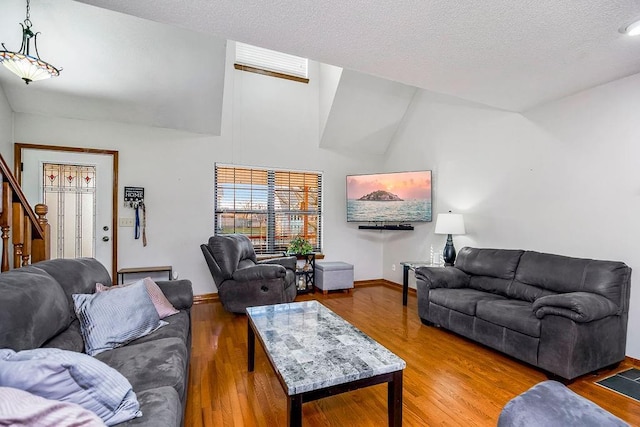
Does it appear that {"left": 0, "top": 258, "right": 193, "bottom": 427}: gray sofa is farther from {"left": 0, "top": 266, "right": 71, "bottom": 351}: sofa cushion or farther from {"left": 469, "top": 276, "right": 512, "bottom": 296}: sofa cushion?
{"left": 469, "top": 276, "right": 512, "bottom": 296}: sofa cushion

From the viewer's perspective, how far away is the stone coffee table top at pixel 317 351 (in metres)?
1.44

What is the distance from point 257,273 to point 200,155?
209 cm

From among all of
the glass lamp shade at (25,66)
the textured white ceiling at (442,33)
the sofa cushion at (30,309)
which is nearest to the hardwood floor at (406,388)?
the sofa cushion at (30,309)

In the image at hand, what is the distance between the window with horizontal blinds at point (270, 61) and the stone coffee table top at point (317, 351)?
3.90 meters

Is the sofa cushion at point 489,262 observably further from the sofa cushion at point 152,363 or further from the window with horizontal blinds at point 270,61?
the window with horizontal blinds at point 270,61

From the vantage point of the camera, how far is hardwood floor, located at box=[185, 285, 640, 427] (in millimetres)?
1896

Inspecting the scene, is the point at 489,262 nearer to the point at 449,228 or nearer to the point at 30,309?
the point at 449,228

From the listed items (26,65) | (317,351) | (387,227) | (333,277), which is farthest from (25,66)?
(387,227)

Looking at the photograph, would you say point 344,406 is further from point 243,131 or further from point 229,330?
point 243,131

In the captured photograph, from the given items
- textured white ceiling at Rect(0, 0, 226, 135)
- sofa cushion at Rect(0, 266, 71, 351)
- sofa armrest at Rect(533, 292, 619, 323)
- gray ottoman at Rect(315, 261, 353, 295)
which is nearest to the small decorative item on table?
gray ottoman at Rect(315, 261, 353, 295)

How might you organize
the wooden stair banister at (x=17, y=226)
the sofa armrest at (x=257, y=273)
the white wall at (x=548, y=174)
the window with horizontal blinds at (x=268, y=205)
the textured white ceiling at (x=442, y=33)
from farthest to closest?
the window with horizontal blinds at (x=268, y=205), the sofa armrest at (x=257, y=273), the white wall at (x=548, y=174), the wooden stair banister at (x=17, y=226), the textured white ceiling at (x=442, y=33)

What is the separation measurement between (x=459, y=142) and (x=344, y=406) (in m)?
3.72

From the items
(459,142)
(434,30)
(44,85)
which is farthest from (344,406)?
(44,85)

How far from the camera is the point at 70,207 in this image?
12.7ft
